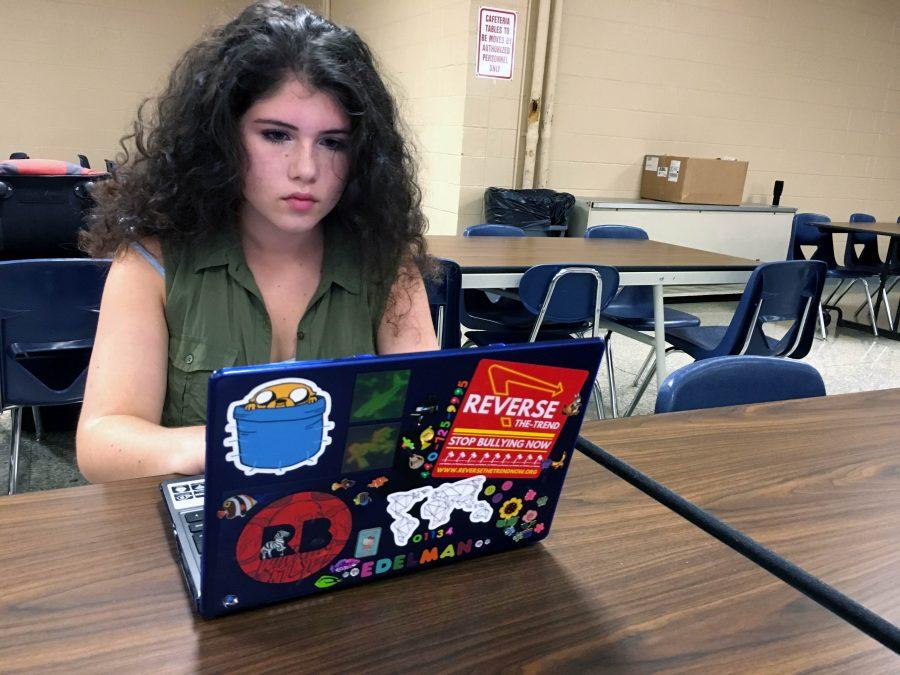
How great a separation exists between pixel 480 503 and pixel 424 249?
75cm

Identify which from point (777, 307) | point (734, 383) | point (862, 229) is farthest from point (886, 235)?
point (734, 383)

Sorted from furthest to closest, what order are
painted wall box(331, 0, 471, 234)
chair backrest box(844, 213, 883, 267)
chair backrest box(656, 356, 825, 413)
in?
chair backrest box(844, 213, 883, 267)
painted wall box(331, 0, 471, 234)
chair backrest box(656, 356, 825, 413)

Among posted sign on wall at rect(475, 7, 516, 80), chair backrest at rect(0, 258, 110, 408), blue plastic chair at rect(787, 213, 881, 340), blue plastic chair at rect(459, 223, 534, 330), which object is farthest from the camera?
blue plastic chair at rect(787, 213, 881, 340)

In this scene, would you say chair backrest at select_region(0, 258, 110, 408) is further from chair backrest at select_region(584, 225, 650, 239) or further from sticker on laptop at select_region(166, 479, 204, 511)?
→ chair backrest at select_region(584, 225, 650, 239)

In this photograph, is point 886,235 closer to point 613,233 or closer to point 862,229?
point 862,229

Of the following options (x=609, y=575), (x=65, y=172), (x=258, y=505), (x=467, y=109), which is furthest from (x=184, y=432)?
(x=467, y=109)

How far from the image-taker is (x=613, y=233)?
146 inches

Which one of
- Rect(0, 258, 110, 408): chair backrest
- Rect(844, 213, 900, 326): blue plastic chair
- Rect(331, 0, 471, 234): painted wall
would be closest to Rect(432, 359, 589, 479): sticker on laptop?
Rect(0, 258, 110, 408): chair backrest

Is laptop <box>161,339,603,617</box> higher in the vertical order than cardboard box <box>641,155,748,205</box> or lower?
lower

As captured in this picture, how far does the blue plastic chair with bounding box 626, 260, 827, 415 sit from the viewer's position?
233cm

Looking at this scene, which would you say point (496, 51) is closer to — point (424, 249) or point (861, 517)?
point (424, 249)

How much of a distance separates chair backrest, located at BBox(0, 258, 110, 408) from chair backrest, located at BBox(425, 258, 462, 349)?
972 millimetres

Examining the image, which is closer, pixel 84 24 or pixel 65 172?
pixel 65 172

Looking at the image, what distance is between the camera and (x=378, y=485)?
20.7 inches
